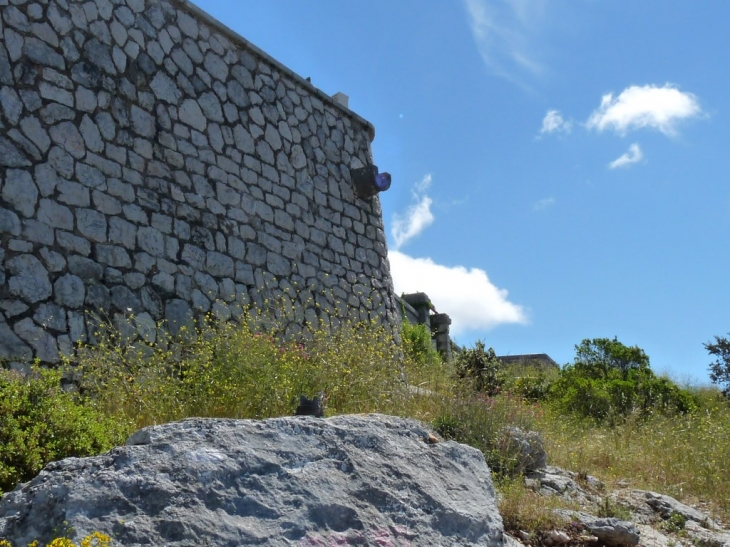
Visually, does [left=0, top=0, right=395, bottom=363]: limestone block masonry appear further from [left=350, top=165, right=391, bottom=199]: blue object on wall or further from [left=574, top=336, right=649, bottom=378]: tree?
[left=574, top=336, right=649, bottom=378]: tree

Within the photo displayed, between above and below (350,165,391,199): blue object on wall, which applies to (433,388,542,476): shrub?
below

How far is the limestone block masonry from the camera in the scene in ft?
21.1

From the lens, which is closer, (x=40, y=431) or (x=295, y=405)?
(x=40, y=431)

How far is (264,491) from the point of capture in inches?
119

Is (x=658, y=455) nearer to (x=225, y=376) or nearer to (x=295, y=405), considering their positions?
(x=295, y=405)

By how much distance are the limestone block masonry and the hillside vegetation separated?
0.42 m

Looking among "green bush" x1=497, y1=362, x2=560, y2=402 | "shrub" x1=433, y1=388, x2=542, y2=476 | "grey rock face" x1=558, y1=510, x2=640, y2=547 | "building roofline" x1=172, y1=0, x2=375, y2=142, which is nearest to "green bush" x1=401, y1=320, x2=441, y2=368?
"green bush" x1=497, y1=362, x2=560, y2=402

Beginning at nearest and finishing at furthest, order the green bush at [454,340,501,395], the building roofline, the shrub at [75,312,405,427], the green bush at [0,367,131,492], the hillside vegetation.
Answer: the green bush at [0,367,131,492], the hillside vegetation, the shrub at [75,312,405,427], the building roofline, the green bush at [454,340,501,395]

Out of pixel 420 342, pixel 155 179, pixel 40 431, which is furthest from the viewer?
pixel 420 342

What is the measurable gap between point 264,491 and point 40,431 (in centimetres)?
141

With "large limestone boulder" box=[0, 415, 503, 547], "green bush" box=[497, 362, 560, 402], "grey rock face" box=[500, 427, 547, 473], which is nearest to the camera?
"large limestone boulder" box=[0, 415, 503, 547]

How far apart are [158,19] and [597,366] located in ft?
29.4

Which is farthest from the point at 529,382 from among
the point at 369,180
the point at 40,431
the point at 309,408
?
the point at 40,431

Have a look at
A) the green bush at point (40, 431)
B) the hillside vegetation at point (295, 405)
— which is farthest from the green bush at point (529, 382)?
the green bush at point (40, 431)
